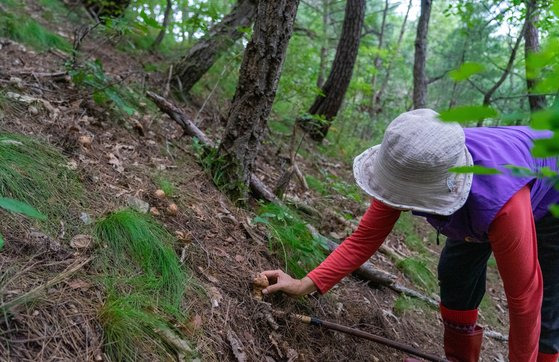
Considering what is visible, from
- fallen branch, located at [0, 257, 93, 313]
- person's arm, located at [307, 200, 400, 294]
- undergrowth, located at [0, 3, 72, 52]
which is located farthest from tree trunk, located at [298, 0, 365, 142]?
fallen branch, located at [0, 257, 93, 313]

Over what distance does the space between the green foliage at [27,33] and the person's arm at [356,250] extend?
3.51 meters

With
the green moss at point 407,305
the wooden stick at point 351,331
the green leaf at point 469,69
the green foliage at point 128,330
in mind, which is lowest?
the green moss at point 407,305

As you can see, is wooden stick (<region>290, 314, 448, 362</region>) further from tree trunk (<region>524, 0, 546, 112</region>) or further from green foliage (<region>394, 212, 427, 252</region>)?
tree trunk (<region>524, 0, 546, 112</region>)

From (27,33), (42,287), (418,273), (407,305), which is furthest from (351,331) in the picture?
(27,33)

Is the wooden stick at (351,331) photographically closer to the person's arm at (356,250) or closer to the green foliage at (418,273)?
the person's arm at (356,250)

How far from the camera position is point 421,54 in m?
7.77

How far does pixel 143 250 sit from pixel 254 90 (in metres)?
1.34

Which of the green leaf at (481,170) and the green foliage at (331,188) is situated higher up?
the green leaf at (481,170)

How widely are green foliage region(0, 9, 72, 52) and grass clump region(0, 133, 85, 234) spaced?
237cm

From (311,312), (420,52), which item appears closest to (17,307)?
(311,312)

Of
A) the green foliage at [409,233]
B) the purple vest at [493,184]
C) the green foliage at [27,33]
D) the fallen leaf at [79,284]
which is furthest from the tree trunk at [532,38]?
the fallen leaf at [79,284]

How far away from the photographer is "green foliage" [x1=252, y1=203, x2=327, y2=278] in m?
2.75

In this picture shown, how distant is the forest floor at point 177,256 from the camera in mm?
1631

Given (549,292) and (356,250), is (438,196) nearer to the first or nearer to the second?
(356,250)
